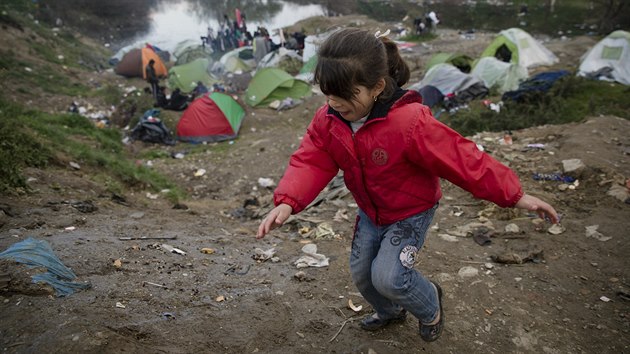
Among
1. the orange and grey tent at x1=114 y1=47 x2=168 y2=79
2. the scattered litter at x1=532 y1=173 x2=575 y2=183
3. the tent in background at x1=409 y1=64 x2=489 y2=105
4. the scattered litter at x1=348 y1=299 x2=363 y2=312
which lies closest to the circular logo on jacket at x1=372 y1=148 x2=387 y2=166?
the scattered litter at x1=348 y1=299 x2=363 y2=312

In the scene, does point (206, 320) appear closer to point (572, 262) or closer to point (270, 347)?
point (270, 347)

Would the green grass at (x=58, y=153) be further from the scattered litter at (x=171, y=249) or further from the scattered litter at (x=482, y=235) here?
the scattered litter at (x=482, y=235)

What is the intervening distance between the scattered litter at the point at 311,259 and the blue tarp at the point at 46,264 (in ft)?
5.23

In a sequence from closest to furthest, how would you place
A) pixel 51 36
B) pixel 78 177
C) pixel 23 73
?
pixel 78 177 < pixel 23 73 < pixel 51 36

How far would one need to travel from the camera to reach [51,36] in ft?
57.8

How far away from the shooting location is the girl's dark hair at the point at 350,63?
1.83m

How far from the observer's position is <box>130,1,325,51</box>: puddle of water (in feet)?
82.5

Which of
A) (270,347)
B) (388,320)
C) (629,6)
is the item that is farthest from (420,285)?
(629,6)

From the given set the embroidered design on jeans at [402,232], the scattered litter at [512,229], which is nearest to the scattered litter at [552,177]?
the scattered litter at [512,229]

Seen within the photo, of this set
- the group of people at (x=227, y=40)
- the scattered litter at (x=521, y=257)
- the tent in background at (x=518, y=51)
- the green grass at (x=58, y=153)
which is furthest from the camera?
the group of people at (x=227, y=40)

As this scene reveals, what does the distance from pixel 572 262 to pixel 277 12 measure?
31538 millimetres

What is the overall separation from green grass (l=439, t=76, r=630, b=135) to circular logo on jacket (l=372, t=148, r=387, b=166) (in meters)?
6.73

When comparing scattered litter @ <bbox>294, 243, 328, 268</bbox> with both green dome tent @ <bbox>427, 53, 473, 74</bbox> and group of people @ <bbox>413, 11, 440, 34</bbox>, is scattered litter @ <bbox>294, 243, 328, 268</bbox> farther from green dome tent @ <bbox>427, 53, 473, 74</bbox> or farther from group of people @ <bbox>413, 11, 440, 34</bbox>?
group of people @ <bbox>413, 11, 440, 34</bbox>

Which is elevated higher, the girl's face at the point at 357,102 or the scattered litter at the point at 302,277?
the girl's face at the point at 357,102
